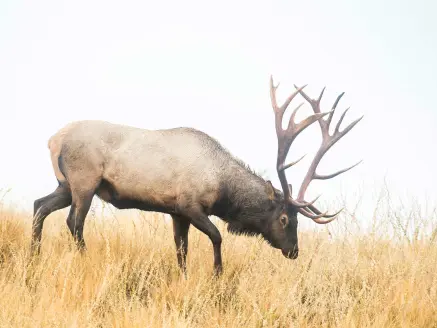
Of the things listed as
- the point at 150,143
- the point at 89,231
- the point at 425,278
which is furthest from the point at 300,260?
the point at 89,231

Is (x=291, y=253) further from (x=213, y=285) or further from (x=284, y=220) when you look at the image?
(x=213, y=285)

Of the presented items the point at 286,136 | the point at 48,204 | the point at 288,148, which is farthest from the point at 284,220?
the point at 48,204

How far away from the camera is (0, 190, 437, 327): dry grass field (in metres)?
3.76

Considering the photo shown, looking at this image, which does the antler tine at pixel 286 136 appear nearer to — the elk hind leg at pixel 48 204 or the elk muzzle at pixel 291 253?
the elk muzzle at pixel 291 253

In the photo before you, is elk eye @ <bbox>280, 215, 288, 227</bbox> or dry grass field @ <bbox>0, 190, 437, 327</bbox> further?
elk eye @ <bbox>280, 215, 288, 227</bbox>

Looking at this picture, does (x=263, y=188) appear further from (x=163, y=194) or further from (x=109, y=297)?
(x=109, y=297)

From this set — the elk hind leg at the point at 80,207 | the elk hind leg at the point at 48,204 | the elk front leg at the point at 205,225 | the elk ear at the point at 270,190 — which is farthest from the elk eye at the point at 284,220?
the elk hind leg at the point at 48,204

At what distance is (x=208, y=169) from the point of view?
5199mm

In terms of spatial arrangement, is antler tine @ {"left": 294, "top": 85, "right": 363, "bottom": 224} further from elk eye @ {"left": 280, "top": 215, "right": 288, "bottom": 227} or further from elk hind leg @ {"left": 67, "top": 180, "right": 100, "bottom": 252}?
elk hind leg @ {"left": 67, "top": 180, "right": 100, "bottom": 252}

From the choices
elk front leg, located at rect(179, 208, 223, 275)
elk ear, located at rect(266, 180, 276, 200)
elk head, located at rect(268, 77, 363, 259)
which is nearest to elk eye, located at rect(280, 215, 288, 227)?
elk head, located at rect(268, 77, 363, 259)

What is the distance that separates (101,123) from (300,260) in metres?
2.43

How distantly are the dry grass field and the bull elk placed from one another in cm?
32

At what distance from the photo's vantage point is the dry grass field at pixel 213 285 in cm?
376

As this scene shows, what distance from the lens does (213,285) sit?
457cm
